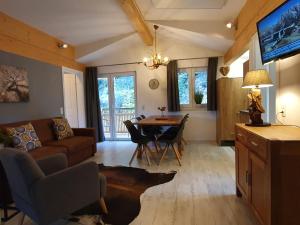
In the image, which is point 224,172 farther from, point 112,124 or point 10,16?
point 10,16

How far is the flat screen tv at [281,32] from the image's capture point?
179 cm

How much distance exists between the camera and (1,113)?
11.7 ft

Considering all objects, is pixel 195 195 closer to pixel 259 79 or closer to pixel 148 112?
pixel 259 79

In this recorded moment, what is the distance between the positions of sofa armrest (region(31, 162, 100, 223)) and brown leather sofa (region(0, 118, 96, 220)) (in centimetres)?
151

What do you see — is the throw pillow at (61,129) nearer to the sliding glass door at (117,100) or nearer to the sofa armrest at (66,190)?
the sliding glass door at (117,100)

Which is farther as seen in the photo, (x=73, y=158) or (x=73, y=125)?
(x=73, y=125)

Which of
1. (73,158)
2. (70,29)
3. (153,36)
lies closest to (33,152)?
(73,158)

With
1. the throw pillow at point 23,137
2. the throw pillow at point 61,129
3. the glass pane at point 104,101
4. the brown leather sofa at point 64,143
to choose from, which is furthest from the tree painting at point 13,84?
the glass pane at point 104,101

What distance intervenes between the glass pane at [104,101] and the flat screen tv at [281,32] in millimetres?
5038

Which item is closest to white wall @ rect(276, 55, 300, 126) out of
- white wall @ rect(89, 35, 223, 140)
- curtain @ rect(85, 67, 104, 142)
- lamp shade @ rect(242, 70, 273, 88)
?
lamp shade @ rect(242, 70, 273, 88)

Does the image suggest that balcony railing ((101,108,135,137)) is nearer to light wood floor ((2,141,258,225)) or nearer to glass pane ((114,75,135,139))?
glass pane ((114,75,135,139))

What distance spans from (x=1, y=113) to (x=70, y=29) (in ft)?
7.45

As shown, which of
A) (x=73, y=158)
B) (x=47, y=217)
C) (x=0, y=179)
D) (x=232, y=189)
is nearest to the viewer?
(x=47, y=217)

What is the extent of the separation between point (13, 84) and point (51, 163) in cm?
220
